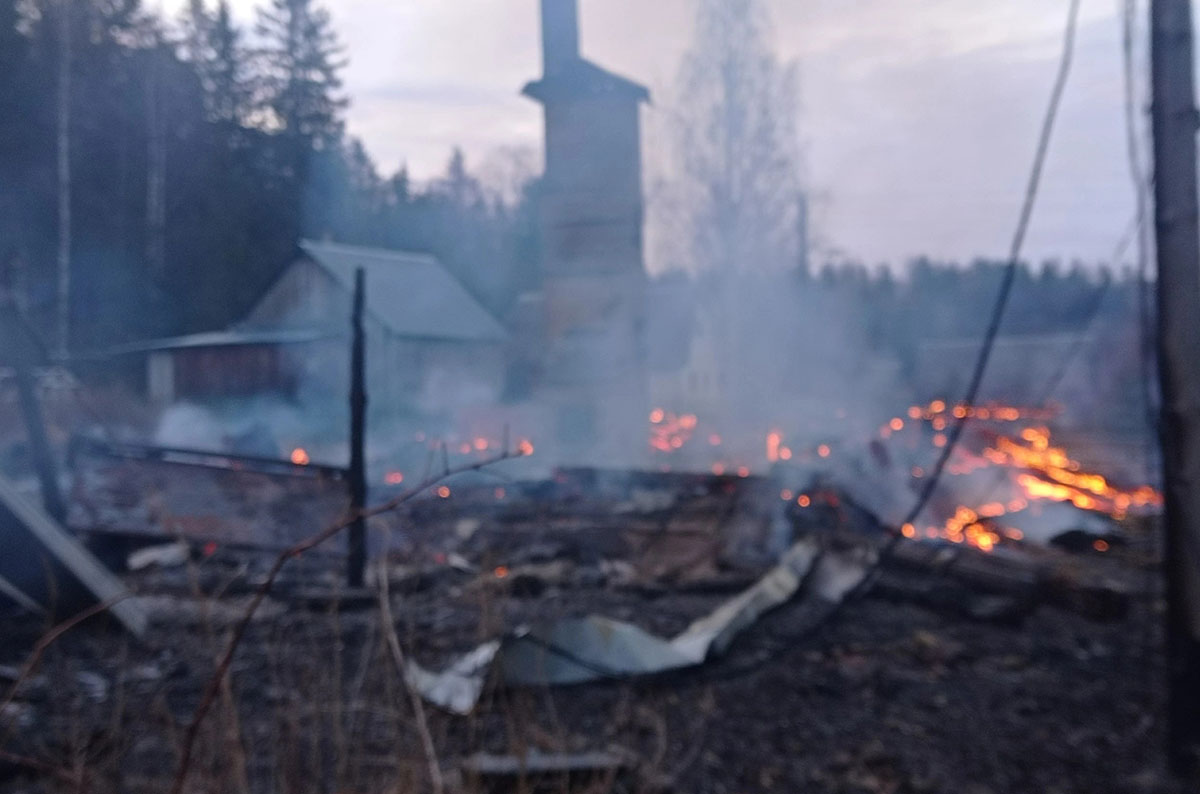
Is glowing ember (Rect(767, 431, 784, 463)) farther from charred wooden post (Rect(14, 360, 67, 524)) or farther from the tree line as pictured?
the tree line

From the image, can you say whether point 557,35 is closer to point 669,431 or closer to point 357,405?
point 669,431

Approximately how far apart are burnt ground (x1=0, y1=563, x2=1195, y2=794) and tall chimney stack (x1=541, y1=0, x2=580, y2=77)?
14396mm

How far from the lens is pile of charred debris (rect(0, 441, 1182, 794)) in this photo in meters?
2.66

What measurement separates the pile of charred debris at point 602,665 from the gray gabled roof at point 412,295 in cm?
1488

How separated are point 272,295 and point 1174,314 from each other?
25268 millimetres

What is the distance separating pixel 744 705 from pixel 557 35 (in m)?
16.5

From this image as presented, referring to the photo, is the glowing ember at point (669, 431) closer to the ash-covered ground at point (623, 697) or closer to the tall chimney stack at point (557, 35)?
the tall chimney stack at point (557, 35)

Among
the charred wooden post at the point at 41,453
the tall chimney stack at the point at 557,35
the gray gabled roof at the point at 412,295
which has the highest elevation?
the tall chimney stack at the point at 557,35

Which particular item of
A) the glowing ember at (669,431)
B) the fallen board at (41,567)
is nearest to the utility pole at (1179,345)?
the fallen board at (41,567)

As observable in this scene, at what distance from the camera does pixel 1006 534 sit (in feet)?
30.8

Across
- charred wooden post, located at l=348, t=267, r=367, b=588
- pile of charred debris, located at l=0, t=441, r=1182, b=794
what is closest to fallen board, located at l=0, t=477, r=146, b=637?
pile of charred debris, located at l=0, t=441, r=1182, b=794

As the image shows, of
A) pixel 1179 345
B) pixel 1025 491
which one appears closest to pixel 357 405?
pixel 1179 345

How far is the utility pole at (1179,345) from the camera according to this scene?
3723 mm

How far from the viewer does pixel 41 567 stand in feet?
19.6
